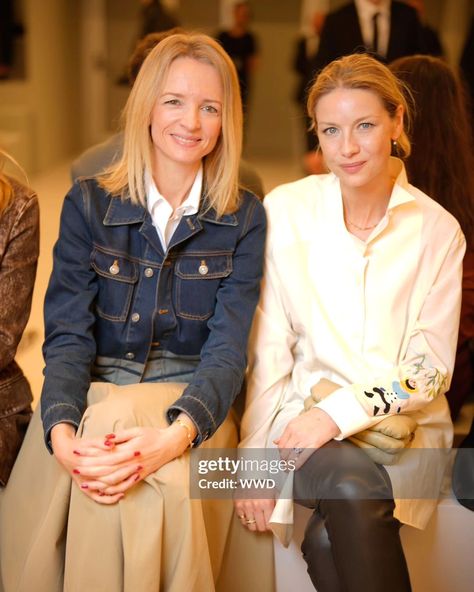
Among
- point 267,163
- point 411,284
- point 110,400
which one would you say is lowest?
point 267,163

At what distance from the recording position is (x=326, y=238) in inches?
72.6

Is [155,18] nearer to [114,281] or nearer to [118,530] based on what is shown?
[114,281]

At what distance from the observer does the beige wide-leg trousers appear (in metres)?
1.58

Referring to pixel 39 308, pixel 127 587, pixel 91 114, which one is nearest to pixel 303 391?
pixel 127 587

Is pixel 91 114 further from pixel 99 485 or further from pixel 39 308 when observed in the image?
pixel 99 485

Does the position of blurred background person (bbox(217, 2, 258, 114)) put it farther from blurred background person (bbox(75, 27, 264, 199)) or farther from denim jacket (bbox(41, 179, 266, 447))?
denim jacket (bbox(41, 179, 266, 447))

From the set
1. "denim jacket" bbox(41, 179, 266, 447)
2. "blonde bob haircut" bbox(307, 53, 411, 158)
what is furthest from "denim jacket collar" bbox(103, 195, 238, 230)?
"blonde bob haircut" bbox(307, 53, 411, 158)

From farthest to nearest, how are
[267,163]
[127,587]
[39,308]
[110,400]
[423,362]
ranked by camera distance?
[267,163], [39,308], [423,362], [110,400], [127,587]

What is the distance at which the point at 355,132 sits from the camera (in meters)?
1.75

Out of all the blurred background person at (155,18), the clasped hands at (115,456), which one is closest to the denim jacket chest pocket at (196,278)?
the clasped hands at (115,456)

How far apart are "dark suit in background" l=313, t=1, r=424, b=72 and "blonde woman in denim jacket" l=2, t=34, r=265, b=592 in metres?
1.61

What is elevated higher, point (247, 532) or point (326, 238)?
point (326, 238)

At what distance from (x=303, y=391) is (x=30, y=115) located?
565 cm

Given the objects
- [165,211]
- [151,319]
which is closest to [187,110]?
[165,211]
